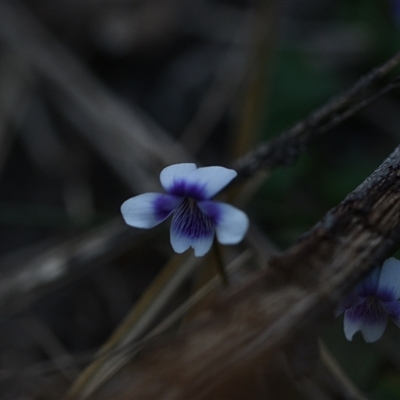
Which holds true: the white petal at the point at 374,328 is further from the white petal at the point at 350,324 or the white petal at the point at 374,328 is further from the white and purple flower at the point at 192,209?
the white and purple flower at the point at 192,209

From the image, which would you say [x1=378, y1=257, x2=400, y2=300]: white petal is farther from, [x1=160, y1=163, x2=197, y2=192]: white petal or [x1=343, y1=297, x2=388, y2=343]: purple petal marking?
[x1=160, y1=163, x2=197, y2=192]: white petal

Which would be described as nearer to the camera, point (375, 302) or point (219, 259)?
point (375, 302)

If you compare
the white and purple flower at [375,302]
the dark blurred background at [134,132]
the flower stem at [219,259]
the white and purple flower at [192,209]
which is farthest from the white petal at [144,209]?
the dark blurred background at [134,132]

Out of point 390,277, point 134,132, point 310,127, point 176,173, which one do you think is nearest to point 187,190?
point 176,173

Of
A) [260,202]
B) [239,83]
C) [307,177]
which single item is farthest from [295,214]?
[239,83]

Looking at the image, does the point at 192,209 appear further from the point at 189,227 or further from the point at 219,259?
the point at 219,259

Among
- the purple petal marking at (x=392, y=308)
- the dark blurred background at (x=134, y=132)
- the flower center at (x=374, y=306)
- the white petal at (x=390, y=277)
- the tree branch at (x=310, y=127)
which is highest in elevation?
the dark blurred background at (x=134, y=132)
